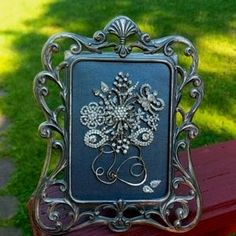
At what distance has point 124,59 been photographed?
1.61 metres

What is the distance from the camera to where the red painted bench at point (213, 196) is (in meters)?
1.76

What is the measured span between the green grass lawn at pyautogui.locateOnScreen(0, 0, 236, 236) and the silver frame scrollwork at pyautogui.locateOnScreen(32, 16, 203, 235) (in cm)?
88

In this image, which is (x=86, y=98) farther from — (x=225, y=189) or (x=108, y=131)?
(x=225, y=189)

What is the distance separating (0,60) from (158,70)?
99.6 inches

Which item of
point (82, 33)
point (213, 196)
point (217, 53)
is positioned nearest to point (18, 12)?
point (82, 33)

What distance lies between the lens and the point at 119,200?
1695 mm

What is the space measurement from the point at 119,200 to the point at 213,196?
13.9 inches

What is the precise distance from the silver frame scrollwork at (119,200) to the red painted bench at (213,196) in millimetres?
49

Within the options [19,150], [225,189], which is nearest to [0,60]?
[19,150]

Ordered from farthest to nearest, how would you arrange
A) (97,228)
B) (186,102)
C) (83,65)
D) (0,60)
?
(0,60)
(186,102)
(97,228)
(83,65)

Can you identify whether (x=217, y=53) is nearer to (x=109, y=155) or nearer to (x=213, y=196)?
(x=213, y=196)

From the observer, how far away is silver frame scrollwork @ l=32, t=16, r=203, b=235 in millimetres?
1605

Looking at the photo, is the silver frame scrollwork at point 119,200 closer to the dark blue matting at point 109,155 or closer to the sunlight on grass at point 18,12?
the dark blue matting at point 109,155

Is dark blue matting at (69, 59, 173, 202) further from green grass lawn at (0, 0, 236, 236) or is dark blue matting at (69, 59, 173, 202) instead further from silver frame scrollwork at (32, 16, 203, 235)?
green grass lawn at (0, 0, 236, 236)
